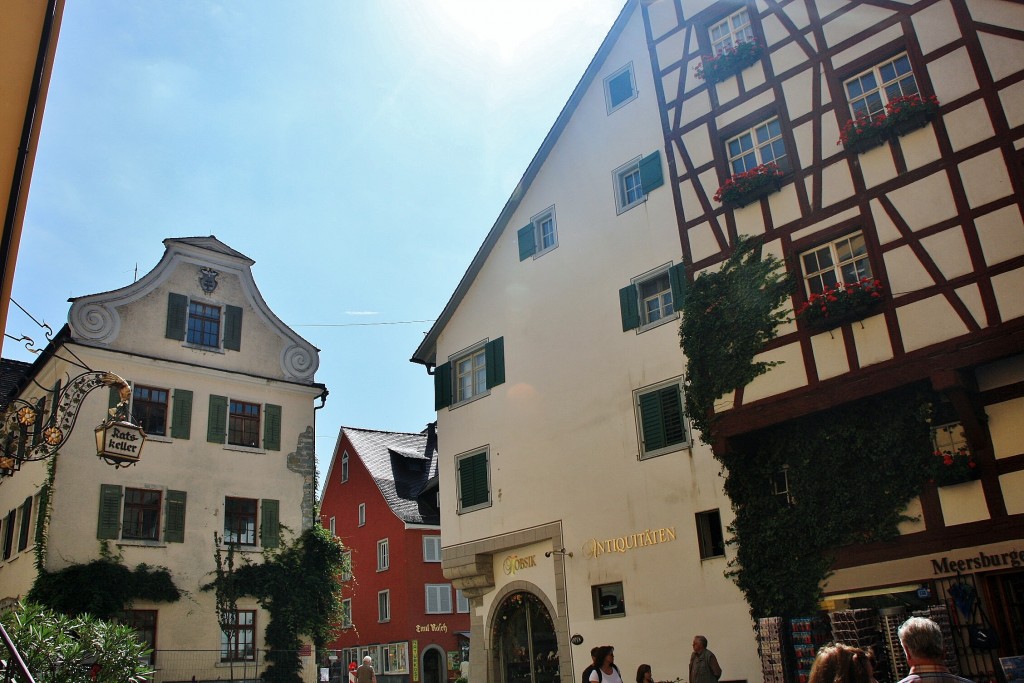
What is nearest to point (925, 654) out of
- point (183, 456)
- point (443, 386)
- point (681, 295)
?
point (681, 295)

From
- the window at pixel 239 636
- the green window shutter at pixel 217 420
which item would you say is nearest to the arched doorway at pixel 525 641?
the window at pixel 239 636

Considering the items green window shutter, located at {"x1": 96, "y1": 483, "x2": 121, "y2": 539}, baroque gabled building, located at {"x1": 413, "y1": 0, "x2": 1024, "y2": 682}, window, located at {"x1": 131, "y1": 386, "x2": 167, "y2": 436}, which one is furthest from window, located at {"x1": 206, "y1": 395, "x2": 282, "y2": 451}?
baroque gabled building, located at {"x1": 413, "y1": 0, "x2": 1024, "y2": 682}

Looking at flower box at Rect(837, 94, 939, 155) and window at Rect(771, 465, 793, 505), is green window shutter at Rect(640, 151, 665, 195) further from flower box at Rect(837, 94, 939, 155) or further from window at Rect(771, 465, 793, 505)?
window at Rect(771, 465, 793, 505)

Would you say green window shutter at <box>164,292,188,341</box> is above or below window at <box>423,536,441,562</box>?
above

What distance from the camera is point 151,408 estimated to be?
24.8 metres

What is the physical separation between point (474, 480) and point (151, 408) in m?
9.66

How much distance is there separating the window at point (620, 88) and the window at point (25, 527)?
18611 mm

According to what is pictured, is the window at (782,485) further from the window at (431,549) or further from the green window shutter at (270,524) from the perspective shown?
the window at (431,549)

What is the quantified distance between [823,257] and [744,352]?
7.04ft

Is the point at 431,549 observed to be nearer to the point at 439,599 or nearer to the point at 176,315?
the point at 439,599

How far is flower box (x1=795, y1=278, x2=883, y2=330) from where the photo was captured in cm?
1373

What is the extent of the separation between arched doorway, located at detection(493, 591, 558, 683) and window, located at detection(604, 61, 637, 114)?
463 inches

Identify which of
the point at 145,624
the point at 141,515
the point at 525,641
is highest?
the point at 141,515

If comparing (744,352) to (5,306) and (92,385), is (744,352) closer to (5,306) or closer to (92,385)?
(92,385)
